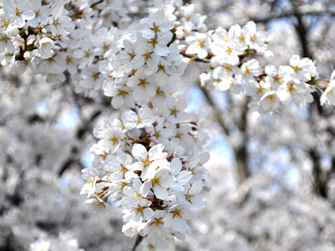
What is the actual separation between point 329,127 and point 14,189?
6.04 m

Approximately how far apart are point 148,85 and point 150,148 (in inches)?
13.3

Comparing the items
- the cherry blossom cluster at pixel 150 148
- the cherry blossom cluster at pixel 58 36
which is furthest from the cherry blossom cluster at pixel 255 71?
the cherry blossom cluster at pixel 58 36

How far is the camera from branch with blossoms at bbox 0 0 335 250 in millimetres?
1226

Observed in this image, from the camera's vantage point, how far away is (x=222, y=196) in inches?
381

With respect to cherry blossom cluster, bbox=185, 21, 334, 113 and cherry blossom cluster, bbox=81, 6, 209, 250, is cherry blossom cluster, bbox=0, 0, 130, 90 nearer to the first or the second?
cherry blossom cluster, bbox=81, 6, 209, 250

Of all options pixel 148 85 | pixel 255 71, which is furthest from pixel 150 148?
pixel 255 71

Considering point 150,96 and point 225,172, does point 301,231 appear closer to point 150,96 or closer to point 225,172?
point 150,96

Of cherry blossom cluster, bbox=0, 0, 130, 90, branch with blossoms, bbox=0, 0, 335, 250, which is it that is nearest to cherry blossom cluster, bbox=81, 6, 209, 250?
branch with blossoms, bbox=0, 0, 335, 250

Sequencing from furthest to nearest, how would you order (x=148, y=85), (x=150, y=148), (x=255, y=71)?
(x=255, y=71), (x=148, y=85), (x=150, y=148)

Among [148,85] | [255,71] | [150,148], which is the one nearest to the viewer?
[150,148]

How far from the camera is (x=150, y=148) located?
1408 millimetres

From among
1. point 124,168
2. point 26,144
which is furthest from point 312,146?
point 124,168

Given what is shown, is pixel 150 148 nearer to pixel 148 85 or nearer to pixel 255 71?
pixel 148 85

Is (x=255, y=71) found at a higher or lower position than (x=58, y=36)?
→ lower
